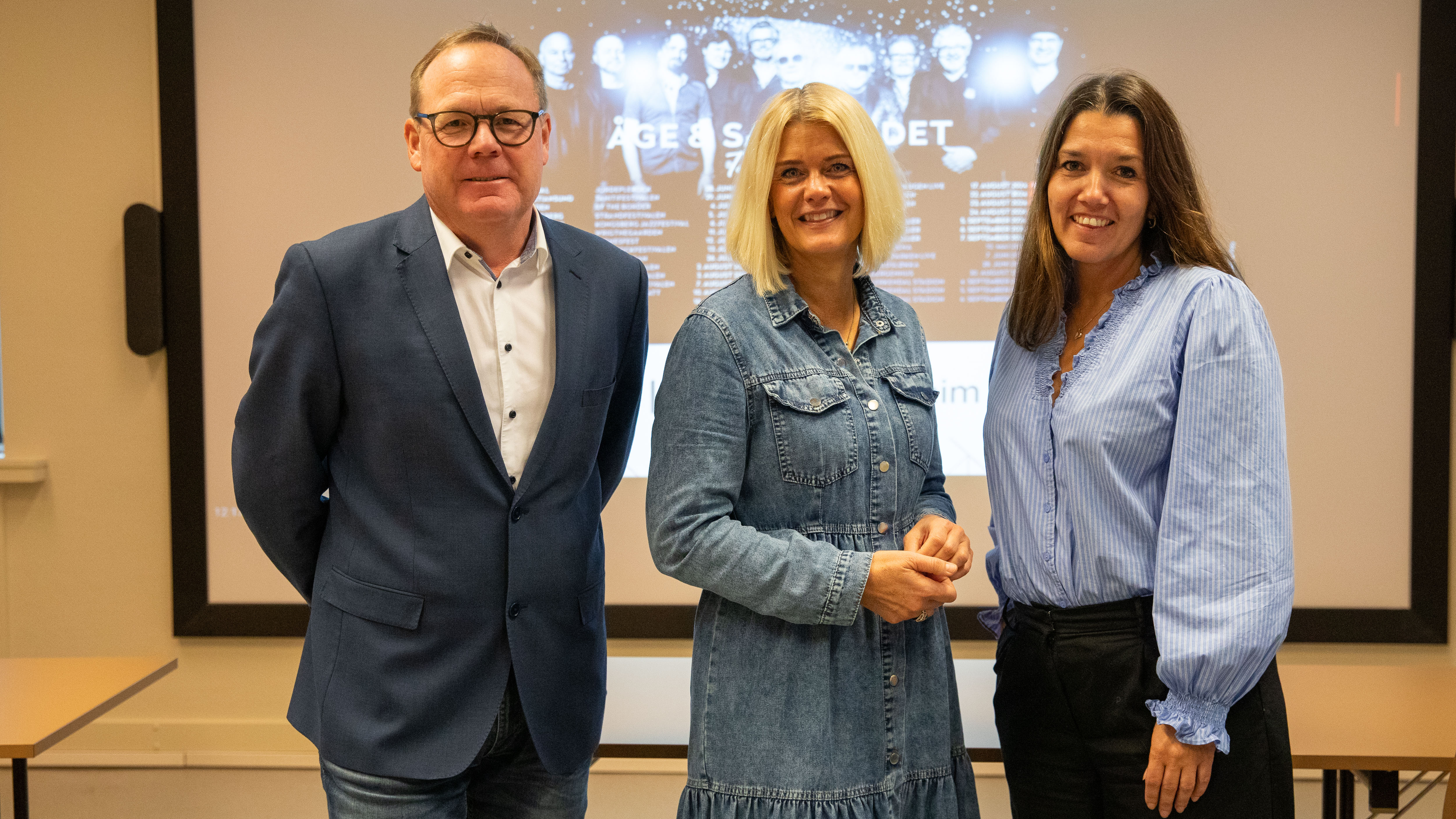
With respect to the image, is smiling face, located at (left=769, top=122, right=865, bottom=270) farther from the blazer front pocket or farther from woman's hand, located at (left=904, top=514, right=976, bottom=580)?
the blazer front pocket

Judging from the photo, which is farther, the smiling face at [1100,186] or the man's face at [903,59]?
the man's face at [903,59]

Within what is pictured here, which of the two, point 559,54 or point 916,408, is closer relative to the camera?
point 916,408

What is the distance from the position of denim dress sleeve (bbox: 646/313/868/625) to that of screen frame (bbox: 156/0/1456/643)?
225 cm

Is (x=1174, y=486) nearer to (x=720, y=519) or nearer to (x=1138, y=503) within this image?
(x=1138, y=503)

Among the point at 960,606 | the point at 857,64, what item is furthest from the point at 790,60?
the point at 960,606

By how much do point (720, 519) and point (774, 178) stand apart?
0.57 meters

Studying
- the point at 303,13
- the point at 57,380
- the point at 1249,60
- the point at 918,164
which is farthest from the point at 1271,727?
the point at 57,380

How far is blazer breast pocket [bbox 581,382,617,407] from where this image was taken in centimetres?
159

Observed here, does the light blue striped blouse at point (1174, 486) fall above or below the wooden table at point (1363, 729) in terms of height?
above

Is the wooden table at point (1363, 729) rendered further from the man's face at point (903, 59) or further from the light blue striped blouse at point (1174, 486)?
the man's face at point (903, 59)

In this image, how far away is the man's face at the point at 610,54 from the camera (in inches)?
142

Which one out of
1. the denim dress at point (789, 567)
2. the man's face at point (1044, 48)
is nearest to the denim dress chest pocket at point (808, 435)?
the denim dress at point (789, 567)

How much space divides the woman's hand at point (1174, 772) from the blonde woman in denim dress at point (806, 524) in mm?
317

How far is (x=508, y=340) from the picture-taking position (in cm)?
156
